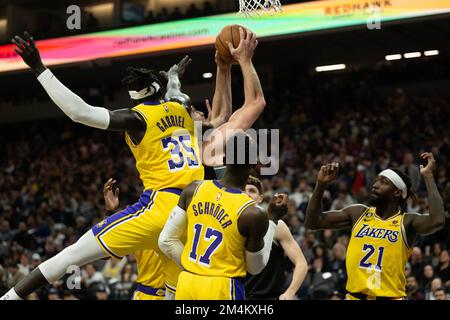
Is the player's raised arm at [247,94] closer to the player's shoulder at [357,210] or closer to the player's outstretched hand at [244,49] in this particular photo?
the player's outstretched hand at [244,49]

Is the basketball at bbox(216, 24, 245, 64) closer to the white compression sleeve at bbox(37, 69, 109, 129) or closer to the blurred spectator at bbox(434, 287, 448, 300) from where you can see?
the white compression sleeve at bbox(37, 69, 109, 129)

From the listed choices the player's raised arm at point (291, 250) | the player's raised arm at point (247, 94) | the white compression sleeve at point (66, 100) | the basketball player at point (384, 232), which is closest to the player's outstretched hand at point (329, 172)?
the basketball player at point (384, 232)

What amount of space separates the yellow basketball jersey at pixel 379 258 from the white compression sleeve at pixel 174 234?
1.59m

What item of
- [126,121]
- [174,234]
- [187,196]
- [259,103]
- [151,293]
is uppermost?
[259,103]

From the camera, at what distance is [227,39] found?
5.76 m

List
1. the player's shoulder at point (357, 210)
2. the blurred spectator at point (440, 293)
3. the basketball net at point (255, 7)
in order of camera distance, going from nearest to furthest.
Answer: the player's shoulder at point (357, 210)
the basketball net at point (255, 7)
the blurred spectator at point (440, 293)

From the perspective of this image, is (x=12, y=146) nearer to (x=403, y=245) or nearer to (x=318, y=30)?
(x=318, y=30)

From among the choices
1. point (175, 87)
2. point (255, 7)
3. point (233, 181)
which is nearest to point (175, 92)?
point (175, 87)

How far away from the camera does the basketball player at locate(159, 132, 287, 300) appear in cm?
452

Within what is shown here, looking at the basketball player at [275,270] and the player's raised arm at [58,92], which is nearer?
the player's raised arm at [58,92]

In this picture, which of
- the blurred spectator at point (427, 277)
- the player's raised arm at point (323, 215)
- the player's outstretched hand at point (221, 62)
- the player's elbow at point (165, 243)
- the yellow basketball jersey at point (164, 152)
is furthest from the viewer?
the blurred spectator at point (427, 277)

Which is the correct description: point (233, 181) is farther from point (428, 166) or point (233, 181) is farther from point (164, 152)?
point (428, 166)

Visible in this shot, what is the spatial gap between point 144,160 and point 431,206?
7.15ft

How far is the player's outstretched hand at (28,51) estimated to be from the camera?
496 centimetres
